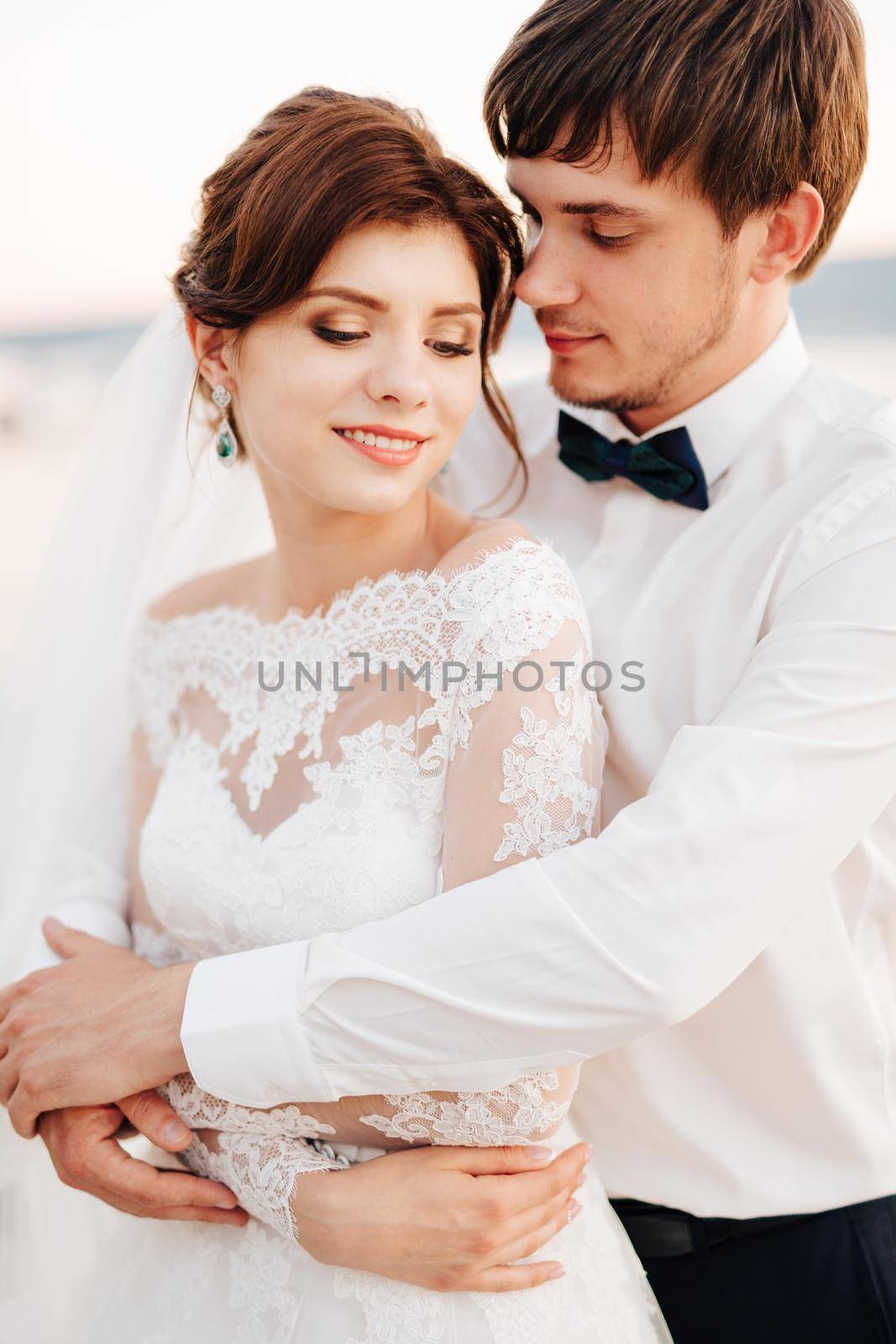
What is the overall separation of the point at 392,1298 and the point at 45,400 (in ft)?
39.0

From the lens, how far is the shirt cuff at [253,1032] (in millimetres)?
1523

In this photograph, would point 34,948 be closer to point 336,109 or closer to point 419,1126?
point 419,1126

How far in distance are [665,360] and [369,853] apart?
1051 mm

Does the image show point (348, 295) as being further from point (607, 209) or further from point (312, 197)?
point (607, 209)

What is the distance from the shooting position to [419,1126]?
1.60 meters

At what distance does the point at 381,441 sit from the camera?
1782 mm

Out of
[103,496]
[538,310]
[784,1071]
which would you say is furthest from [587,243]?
[784,1071]

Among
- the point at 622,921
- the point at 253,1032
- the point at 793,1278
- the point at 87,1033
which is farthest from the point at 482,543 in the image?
the point at 793,1278

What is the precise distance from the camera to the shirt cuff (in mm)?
1523

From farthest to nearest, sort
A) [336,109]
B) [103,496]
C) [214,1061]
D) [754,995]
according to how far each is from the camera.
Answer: [103,496]
[754,995]
[336,109]
[214,1061]

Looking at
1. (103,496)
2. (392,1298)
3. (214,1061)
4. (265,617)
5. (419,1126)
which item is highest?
(103,496)

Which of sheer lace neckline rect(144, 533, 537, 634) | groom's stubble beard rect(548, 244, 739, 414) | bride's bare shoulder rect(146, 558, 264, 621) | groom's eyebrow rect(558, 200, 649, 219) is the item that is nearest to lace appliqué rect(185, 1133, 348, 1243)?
sheer lace neckline rect(144, 533, 537, 634)

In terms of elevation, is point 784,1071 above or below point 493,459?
below

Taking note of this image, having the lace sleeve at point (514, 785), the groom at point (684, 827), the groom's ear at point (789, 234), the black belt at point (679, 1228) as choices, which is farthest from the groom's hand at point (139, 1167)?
the groom's ear at point (789, 234)
